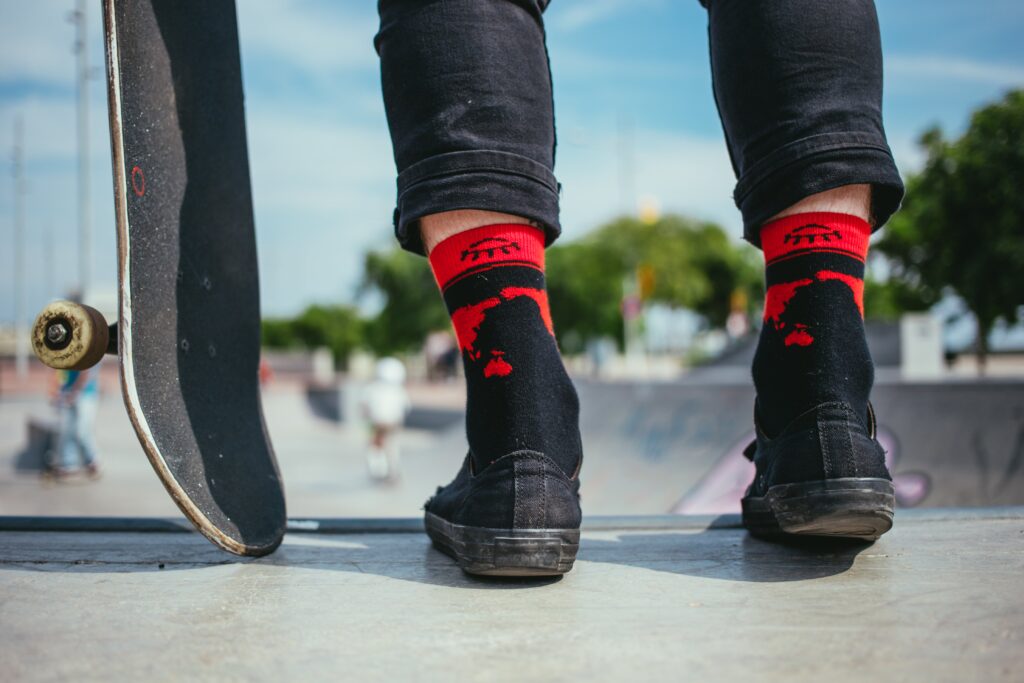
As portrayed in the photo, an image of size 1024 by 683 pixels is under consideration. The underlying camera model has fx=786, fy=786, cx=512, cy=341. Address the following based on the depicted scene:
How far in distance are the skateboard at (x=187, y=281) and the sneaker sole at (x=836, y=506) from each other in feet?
2.62

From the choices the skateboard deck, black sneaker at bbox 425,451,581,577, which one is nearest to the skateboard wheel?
the skateboard deck

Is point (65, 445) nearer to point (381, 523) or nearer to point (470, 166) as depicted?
point (381, 523)

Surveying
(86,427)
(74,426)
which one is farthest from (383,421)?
(74,426)

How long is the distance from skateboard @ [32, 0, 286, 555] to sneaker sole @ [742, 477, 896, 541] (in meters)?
0.80

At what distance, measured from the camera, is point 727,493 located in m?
4.88

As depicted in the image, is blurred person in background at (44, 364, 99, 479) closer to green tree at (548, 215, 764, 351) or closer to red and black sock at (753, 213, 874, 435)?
→ red and black sock at (753, 213, 874, 435)

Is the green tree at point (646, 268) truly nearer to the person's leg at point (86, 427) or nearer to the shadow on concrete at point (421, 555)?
the person's leg at point (86, 427)

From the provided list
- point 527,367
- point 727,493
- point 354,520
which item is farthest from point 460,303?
point 727,493

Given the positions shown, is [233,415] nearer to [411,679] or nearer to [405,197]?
[405,197]

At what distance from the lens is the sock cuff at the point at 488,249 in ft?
3.84

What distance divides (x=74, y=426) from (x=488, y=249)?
8492mm

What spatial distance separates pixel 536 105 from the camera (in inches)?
46.9

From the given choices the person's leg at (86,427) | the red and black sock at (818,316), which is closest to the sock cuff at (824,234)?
the red and black sock at (818,316)

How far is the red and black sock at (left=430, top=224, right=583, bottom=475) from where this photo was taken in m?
1.16
